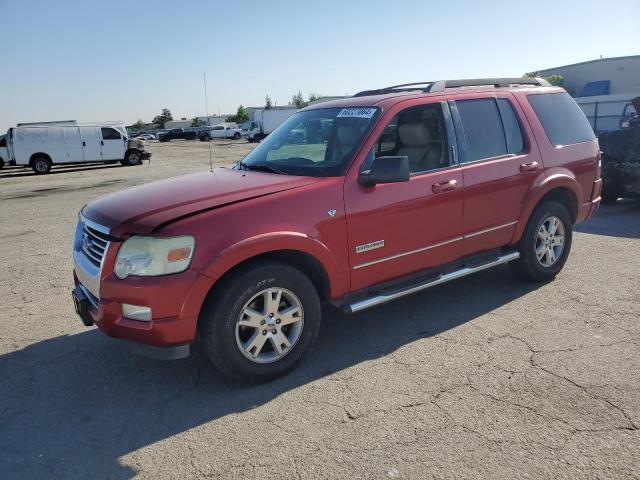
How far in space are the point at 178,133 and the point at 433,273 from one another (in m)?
68.3

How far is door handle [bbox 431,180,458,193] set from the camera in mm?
4105

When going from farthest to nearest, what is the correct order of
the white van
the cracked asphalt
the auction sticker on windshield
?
the white van
the auction sticker on windshield
the cracked asphalt

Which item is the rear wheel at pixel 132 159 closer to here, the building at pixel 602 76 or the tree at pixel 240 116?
the building at pixel 602 76

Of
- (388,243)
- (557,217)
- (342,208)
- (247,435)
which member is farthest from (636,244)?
(247,435)

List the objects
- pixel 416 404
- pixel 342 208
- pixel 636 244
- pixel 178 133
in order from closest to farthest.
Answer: pixel 416 404 → pixel 342 208 → pixel 636 244 → pixel 178 133

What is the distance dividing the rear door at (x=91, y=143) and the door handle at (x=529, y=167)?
23.4 m

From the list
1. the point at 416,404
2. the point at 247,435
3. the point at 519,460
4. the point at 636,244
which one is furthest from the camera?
the point at 636,244

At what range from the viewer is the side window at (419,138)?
4121 mm

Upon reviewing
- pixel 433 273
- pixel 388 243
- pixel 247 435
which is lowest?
pixel 247 435

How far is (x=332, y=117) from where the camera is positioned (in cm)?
434

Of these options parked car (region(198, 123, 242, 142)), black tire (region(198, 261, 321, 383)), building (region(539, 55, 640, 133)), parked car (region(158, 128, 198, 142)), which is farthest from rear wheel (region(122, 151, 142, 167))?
parked car (region(158, 128, 198, 142))

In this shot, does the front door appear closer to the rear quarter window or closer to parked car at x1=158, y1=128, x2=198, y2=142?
the rear quarter window

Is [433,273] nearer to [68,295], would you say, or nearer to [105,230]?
[105,230]

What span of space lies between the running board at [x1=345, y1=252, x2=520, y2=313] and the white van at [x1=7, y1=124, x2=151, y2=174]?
23.2 m
